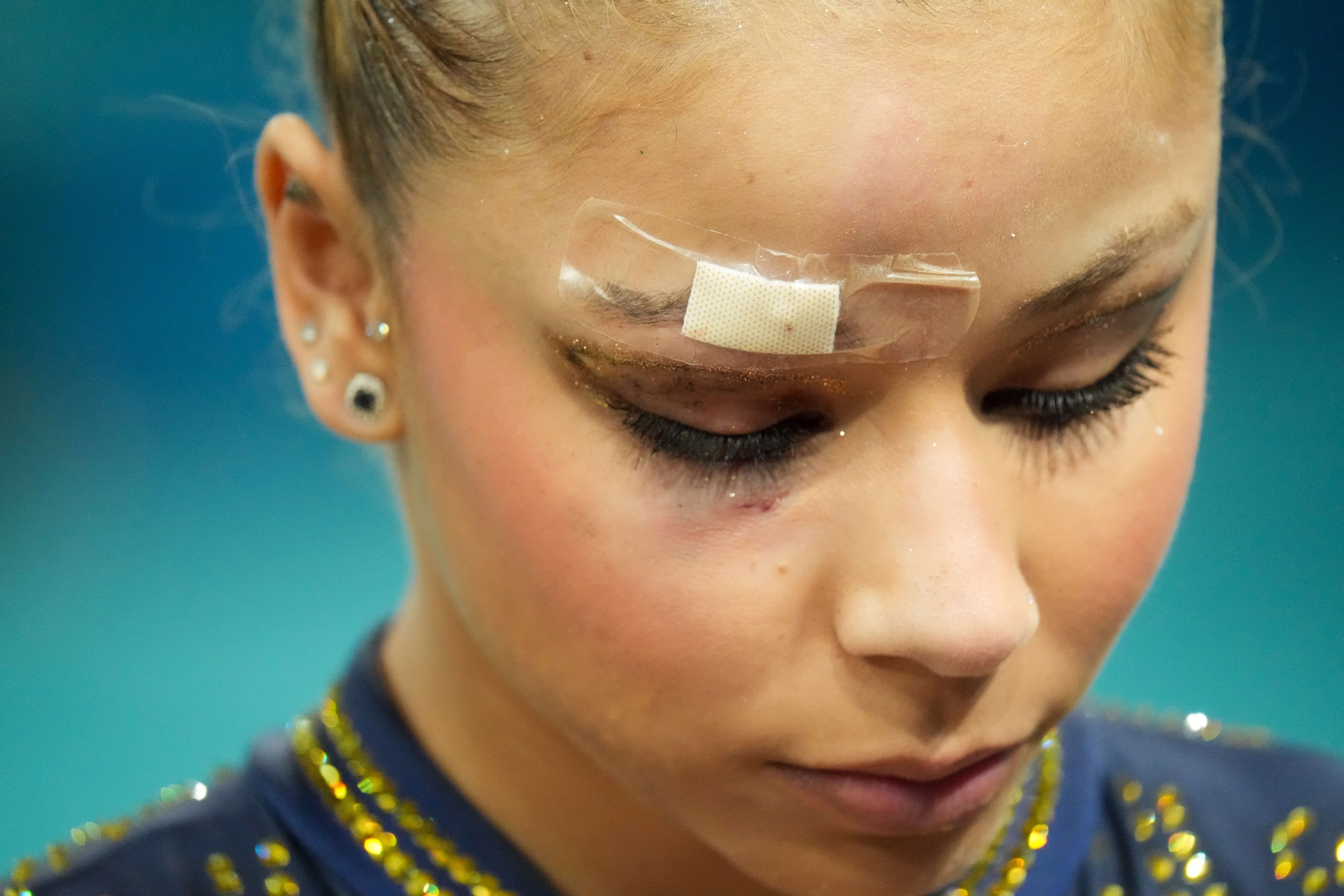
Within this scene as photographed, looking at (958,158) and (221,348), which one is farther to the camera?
(221,348)

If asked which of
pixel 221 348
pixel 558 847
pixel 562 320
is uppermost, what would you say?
pixel 221 348

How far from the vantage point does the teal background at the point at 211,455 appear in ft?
3.06

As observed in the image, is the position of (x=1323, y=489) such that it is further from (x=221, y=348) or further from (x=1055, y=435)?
(x=221, y=348)

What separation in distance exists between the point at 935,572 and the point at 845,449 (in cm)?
6

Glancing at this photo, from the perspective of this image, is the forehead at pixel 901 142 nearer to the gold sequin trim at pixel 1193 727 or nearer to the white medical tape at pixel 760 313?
the white medical tape at pixel 760 313

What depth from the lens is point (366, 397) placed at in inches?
29.3

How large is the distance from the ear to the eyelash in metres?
0.18

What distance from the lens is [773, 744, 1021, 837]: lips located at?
644 mm

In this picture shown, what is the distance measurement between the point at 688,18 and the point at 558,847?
0.45 meters

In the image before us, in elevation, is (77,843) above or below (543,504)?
below

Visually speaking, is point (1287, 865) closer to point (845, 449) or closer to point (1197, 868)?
point (1197, 868)

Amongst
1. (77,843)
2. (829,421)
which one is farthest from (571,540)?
(77,843)

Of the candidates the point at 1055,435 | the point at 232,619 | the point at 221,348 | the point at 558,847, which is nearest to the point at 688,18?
the point at 1055,435

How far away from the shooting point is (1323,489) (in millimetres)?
955
